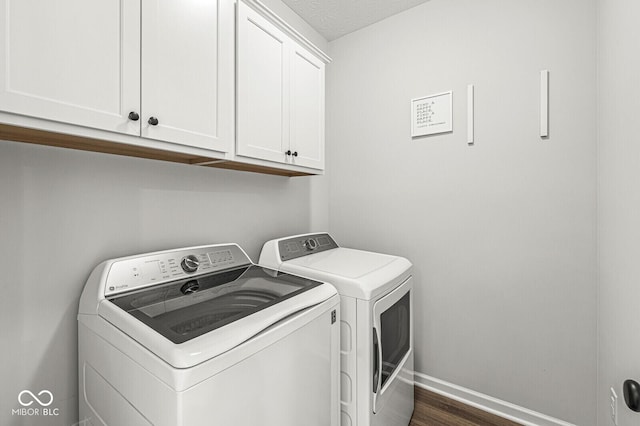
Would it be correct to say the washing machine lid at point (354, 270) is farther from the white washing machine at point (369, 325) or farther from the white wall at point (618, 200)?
the white wall at point (618, 200)

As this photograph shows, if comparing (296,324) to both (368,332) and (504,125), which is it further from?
(504,125)

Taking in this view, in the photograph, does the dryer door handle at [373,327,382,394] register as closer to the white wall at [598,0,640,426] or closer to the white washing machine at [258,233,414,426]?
the white washing machine at [258,233,414,426]

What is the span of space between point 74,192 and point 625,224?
2.02 m

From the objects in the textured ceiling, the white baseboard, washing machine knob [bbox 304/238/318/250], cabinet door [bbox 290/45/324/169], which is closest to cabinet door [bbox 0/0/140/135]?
cabinet door [bbox 290/45/324/169]

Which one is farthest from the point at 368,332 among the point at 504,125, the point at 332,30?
the point at 332,30

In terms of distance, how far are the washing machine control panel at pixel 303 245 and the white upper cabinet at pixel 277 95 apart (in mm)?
493

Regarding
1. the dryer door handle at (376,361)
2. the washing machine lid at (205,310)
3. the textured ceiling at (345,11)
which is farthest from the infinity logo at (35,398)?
the textured ceiling at (345,11)

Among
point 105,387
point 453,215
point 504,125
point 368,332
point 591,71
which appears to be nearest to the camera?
point 105,387

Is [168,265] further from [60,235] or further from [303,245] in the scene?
[303,245]

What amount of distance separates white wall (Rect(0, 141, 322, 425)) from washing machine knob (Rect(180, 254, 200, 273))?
6.8 inches

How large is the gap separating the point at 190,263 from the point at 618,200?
1766 millimetres

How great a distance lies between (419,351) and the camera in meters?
2.09

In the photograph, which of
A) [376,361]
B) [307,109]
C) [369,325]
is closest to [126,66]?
[307,109]

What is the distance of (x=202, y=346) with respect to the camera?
2.38ft
